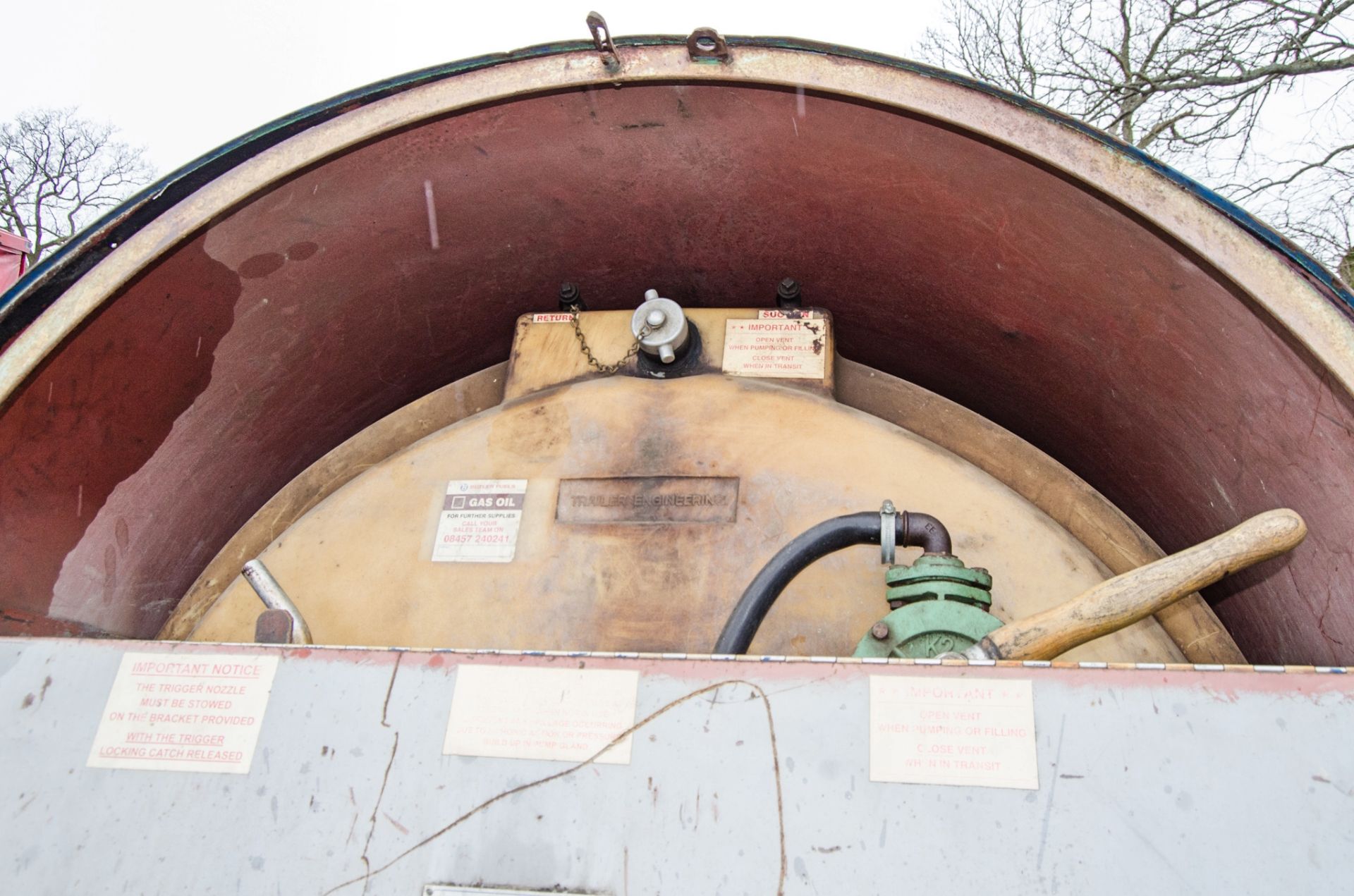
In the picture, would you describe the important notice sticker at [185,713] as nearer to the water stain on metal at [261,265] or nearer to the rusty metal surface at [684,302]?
the rusty metal surface at [684,302]

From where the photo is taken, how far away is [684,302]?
7.59 ft

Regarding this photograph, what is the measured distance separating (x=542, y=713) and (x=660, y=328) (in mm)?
1058

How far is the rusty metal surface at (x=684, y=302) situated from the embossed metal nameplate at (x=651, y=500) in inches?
23.0

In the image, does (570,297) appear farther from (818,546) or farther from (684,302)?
(818,546)

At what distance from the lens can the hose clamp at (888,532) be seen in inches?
65.8

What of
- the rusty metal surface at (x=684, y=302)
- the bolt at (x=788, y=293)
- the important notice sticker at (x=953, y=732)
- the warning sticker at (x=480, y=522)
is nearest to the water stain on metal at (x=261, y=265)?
the rusty metal surface at (x=684, y=302)

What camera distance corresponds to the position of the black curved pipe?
5.23ft

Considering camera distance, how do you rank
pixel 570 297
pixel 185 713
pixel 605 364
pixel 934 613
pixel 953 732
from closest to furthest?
pixel 953 732, pixel 185 713, pixel 934 613, pixel 605 364, pixel 570 297

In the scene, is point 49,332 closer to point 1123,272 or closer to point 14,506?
point 14,506

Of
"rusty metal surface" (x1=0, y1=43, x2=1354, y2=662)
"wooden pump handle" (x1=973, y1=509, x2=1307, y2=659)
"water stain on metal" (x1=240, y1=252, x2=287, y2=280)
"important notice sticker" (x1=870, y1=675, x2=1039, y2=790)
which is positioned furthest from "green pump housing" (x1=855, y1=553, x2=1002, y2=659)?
"water stain on metal" (x1=240, y1=252, x2=287, y2=280)

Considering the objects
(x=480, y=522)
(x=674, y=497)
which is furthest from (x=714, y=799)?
(x=480, y=522)

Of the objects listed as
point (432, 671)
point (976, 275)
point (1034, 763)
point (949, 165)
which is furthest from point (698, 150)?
point (1034, 763)

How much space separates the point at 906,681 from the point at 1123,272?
97cm

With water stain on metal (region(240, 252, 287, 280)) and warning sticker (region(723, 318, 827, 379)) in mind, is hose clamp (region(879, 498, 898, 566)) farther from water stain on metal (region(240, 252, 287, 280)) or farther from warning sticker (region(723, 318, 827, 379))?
water stain on metal (region(240, 252, 287, 280))
